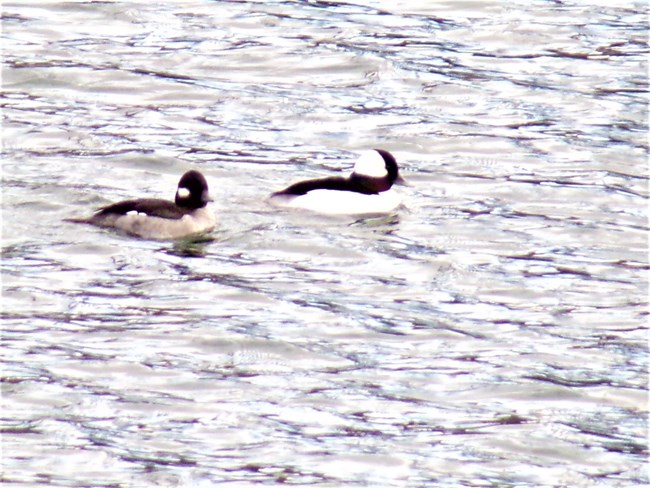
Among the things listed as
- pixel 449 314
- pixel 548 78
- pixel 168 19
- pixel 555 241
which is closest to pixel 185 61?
pixel 168 19

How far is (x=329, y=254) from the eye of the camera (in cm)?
1302

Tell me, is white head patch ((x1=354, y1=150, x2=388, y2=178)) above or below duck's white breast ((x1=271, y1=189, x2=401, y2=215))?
above

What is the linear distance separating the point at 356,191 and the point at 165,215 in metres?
1.85

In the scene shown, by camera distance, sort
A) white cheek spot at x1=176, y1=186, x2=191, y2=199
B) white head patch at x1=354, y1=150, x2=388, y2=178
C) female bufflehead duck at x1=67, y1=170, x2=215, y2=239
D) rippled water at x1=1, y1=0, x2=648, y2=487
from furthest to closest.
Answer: white head patch at x1=354, y1=150, x2=388, y2=178, white cheek spot at x1=176, y1=186, x2=191, y2=199, female bufflehead duck at x1=67, y1=170, x2=215, y2=239, rippled water at x1=1, y1=0, x2=648, y2=487

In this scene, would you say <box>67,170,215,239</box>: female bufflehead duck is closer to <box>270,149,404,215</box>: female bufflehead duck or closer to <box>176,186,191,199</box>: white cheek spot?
<box>176,186,191,199</box>: white cheek spot

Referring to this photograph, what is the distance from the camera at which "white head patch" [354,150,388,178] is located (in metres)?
14.5

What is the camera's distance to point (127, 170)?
15117 millimetres

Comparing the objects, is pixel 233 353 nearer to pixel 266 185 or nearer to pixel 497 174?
pixel 266 185

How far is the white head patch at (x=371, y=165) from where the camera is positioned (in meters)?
14.5

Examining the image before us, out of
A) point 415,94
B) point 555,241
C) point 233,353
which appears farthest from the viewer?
point 415,94

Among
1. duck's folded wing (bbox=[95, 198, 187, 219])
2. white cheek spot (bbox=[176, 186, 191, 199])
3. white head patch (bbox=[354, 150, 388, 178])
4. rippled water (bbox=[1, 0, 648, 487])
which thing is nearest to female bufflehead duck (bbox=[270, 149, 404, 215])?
white head patch (bbox=[354, 150, 388, 178])

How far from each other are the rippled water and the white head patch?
481 mm

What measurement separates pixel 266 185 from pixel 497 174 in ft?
6.97

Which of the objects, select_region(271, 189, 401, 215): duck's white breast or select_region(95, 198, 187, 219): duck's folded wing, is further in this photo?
select_region(271, 189, 401, 215): duck's white breast
